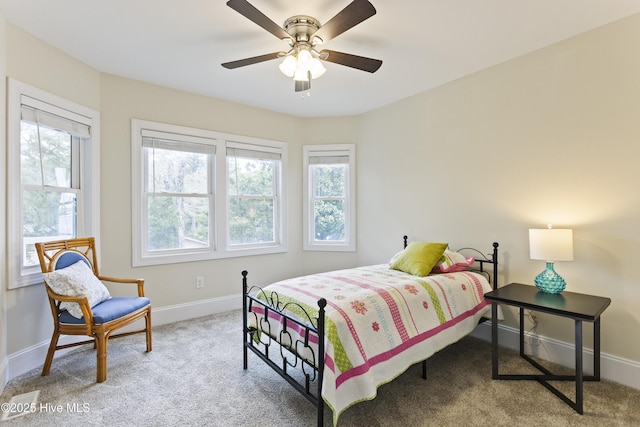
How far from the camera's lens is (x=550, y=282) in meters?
2.41

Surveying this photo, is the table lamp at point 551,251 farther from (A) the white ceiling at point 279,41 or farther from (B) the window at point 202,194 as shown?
(B) the window at point 202,194

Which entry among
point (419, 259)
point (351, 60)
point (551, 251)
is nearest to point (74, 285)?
point (351, 60)

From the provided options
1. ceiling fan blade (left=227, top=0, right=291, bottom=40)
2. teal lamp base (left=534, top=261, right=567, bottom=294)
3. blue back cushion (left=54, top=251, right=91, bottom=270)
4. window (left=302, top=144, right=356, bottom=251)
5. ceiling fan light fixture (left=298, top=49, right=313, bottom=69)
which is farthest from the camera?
window (left=302, top=144, right=356, bottom=251)

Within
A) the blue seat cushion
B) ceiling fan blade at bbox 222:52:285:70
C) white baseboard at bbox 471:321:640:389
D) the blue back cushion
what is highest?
ceiling fan blade at bbox 222:52:285:70

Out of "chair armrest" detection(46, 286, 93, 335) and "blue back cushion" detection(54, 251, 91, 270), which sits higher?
"blue back cushion" detection(54, 251, 91, 270)

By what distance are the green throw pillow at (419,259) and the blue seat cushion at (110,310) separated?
232 cm

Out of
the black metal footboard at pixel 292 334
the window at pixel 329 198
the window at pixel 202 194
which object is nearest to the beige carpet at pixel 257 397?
the black metal footboard at pixel 292 334

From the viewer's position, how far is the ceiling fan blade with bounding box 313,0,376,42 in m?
1.67

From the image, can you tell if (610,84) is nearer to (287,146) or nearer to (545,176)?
(545,176)

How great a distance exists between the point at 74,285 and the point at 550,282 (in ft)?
12.0

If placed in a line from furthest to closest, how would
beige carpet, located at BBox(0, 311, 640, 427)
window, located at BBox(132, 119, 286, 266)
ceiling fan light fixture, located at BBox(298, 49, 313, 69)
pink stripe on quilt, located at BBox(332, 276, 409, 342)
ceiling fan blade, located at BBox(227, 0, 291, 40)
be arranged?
window, located at BBox(132, 119, 286, 266), ceiling fan light fixture, located at BBox(298, 49, 313, 69), pink stripe on quilt, located at BBox(332, 276, 409, 342), beige carpet, located at BBox(0, 311, 640, 427), ceiling fan blade, located at BBox(227, 0, 291, 40)

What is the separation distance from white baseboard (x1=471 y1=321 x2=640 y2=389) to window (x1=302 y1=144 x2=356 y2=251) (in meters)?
2.05

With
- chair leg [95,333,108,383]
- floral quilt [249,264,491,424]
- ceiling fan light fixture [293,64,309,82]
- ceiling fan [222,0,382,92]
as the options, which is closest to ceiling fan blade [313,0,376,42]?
ceiling fan [222,0,382,92]

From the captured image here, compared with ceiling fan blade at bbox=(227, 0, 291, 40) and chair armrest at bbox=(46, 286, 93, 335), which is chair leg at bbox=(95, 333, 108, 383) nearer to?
chair armrest at bbox=(46, 286, 93, 335)
